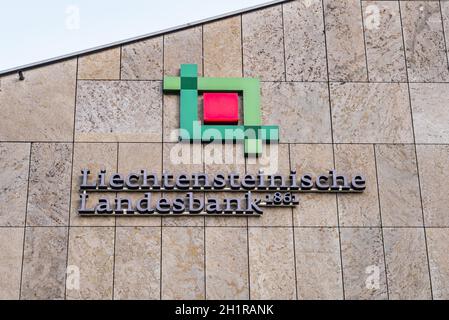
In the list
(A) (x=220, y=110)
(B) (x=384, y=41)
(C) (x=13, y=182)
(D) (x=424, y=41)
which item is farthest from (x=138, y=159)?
(D) (x=424, y=41)

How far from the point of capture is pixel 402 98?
48.8ft

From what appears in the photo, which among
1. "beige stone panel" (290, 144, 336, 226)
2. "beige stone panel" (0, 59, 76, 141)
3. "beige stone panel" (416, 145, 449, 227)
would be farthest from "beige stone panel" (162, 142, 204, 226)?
"beige stone panel" (416, 145, 449, 227)

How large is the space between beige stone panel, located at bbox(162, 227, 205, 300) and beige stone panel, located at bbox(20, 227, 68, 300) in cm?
186

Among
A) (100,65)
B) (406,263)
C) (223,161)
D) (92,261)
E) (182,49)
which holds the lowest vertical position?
(406,263)

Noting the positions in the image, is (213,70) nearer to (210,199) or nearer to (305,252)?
(210,199)

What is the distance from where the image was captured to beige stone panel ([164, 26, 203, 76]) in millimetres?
14906

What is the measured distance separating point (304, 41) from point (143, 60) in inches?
131

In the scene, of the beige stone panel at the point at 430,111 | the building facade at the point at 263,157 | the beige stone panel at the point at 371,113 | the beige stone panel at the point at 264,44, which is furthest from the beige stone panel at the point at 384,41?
the beige stone panel at the point at 264,44

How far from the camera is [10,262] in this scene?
13.4m

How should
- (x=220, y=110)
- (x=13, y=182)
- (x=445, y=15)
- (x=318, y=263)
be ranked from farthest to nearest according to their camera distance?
(x=445, y=15) < (x=220, y=110) < (x=13, y=182) < (x=318, y=263)

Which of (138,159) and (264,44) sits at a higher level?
(264,44)

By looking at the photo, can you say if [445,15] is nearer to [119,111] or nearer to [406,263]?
[406,263]

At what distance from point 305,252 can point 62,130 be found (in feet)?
17.1
